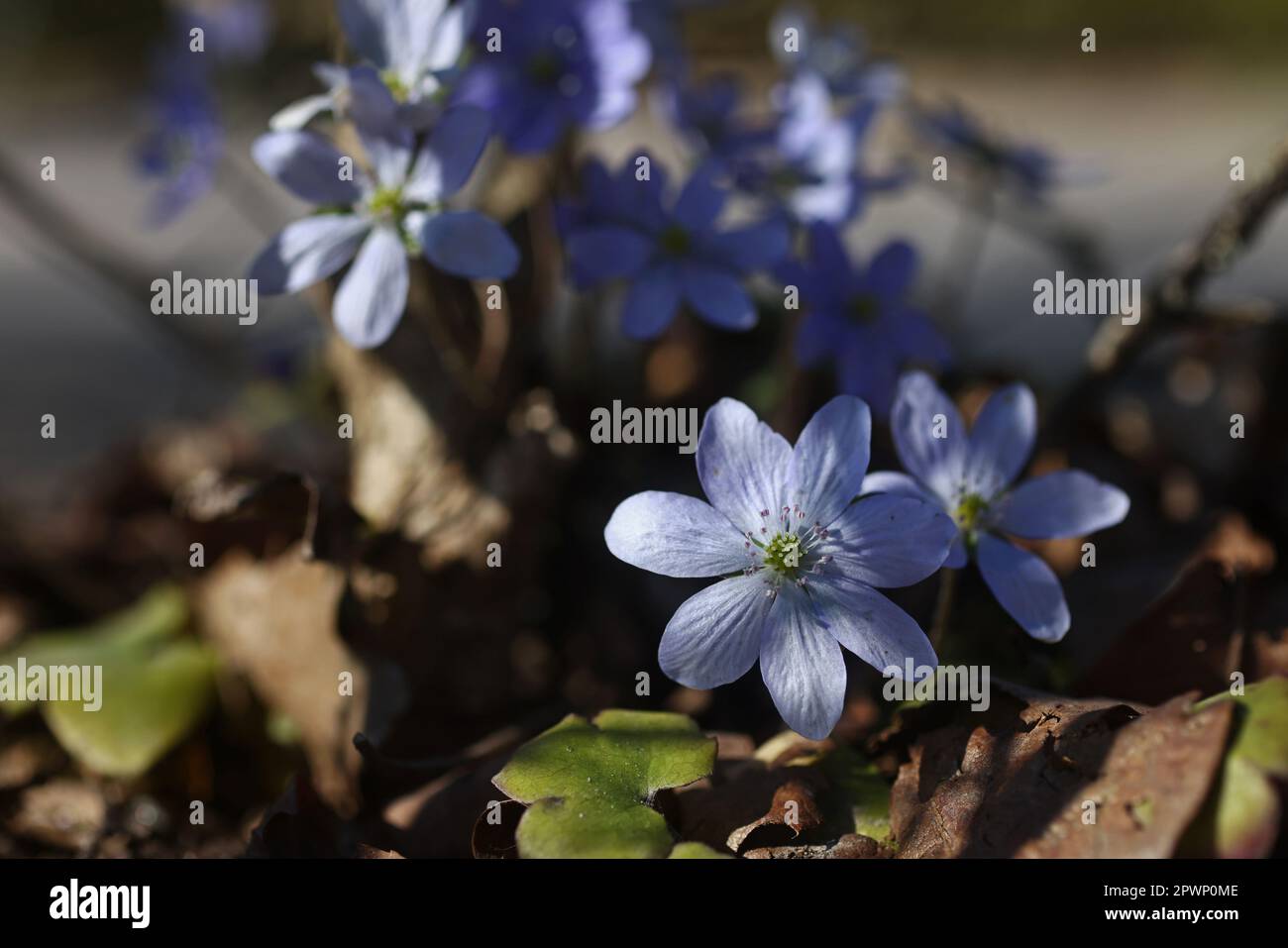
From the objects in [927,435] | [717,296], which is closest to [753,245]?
[717,296]

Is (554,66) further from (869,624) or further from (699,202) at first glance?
(869,624)

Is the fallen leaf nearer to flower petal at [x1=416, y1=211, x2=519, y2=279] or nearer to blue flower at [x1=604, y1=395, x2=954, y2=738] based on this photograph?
blue flower at [x1=604, y1=395, x2=954, y2=738]

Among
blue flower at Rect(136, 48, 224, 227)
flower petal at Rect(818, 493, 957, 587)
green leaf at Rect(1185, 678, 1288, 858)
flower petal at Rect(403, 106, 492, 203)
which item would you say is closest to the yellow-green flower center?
flower petal at Rect(818, 493, 957, 587)
